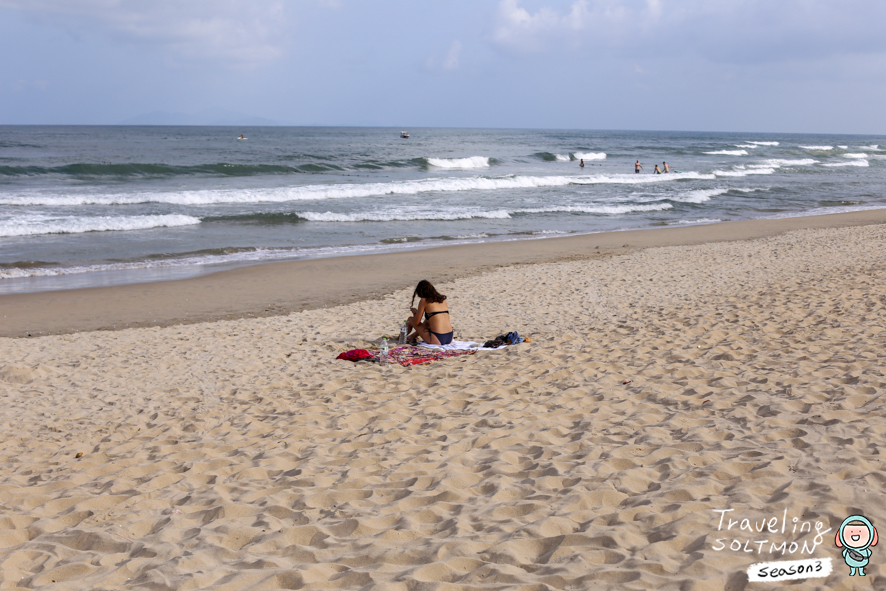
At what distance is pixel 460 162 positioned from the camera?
161 ft

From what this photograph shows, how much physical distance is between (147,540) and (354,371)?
134 inches

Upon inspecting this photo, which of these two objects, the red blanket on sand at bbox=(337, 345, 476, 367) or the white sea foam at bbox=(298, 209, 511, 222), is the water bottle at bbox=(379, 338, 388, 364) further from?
the white sea foam at bbox=(298, 209, 511, 222)

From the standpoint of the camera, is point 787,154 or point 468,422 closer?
point 468,422

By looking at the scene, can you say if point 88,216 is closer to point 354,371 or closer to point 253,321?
point 253,321

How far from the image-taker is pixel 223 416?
5699 mm

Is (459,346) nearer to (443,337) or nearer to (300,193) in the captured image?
(443,337)

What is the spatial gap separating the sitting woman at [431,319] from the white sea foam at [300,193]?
19.0 m

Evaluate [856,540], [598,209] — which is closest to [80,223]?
[598,209]

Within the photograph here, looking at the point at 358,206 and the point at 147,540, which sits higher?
the point at 358,206

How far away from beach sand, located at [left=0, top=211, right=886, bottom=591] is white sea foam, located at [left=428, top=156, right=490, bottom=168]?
129 ft

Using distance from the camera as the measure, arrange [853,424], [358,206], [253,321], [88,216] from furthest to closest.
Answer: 1. [358,206]
2. [88,216]
3. [253,321]
4. [853,424]

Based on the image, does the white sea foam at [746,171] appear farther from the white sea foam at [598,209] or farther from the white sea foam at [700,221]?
the white sea foam at [700,221]

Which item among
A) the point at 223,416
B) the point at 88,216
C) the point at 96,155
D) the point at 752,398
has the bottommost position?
the point at 223,416

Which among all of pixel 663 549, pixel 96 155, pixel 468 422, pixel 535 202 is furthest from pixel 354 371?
pixel 96 155
